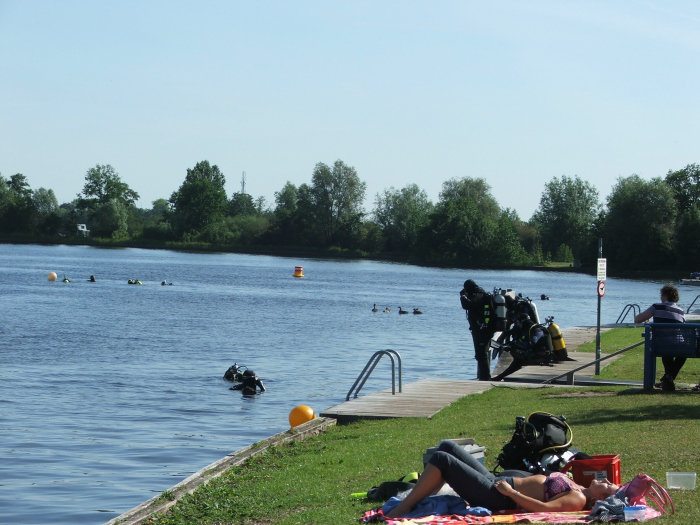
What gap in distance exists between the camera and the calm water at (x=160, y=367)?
12141 mm

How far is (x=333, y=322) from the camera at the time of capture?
136ft

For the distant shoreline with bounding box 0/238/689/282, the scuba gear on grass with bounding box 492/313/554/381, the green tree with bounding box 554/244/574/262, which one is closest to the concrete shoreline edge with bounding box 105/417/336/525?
the scuba gear on grass with bounding box 492/313/554/381

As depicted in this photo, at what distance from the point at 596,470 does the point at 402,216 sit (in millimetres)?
133173

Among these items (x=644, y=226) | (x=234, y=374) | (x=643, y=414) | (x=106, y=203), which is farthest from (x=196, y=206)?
(x=643, y=414)

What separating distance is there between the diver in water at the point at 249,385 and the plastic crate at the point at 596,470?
41.6 ft

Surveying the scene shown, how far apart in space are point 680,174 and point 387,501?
120866mm

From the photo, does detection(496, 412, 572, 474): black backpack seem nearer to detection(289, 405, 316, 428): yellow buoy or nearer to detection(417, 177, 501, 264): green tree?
detection(289, 405, 316, 428): yellow buoy

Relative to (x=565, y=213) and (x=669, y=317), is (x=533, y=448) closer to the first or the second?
(x=669, y=317)

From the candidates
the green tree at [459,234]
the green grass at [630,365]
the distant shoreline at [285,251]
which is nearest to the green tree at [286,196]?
the distant shoreline at [285,251]

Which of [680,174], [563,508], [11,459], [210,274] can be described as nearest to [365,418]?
[11,459]

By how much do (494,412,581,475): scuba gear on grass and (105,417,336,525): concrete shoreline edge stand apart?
3.28 metres

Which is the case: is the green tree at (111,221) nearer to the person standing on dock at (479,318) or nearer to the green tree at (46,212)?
the green tree at (46,212)

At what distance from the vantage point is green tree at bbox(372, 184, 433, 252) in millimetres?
136625

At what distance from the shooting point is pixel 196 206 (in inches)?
6132
